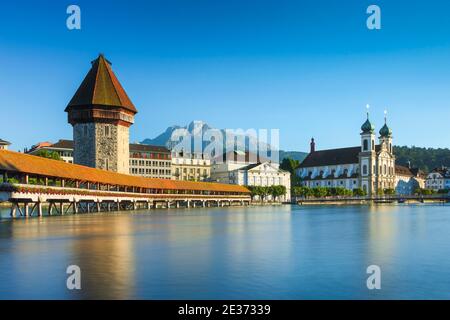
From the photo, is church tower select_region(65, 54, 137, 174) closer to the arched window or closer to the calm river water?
the calm river water

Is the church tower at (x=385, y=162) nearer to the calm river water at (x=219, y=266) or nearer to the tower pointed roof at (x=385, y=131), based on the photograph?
the tower pointed roof at (x=385, y=131)

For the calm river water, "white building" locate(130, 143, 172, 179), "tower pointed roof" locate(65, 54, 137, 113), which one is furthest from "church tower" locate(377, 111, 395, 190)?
the calm river water

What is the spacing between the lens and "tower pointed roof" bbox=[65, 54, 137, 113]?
80125mm

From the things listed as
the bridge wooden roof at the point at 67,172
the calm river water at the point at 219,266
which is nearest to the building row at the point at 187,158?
the bridge wooden roof at the point at 67,172

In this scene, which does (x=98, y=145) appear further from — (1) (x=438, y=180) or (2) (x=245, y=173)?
(1) (x=438, y=180)

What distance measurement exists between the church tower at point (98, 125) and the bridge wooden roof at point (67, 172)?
741 centimetres

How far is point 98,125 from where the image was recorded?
79.8m

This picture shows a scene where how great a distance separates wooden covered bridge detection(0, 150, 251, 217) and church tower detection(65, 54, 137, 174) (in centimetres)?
693

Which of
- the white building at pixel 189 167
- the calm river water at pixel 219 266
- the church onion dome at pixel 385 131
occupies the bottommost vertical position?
the calm river water at pixel 219 266

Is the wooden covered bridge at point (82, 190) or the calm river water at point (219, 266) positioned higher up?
the wooden covered bridge at point (82, 190)

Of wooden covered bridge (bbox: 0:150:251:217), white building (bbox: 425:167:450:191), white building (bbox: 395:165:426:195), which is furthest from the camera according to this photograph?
white building (bbox: 425:167:450:191)

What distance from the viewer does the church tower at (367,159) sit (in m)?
138

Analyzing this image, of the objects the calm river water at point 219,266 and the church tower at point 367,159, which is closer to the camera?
the calm river water at point 219,266

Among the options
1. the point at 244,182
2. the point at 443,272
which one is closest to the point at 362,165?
the point at 244,182
